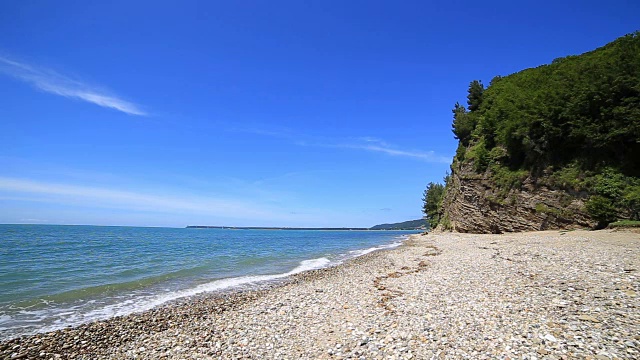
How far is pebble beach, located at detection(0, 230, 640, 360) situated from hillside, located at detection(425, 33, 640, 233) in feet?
61.1

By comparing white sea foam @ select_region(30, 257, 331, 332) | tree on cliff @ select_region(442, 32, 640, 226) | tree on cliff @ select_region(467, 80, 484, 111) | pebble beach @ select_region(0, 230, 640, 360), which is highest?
tree on cliff @ select_region(467, 80, 484, 111)

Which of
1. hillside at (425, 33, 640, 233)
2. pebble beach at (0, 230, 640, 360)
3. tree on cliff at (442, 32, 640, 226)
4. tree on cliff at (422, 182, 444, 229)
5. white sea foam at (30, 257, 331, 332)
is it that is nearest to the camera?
pebble beach at (0, 230, 640, 360)

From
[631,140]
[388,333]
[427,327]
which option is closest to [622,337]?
[427,327]

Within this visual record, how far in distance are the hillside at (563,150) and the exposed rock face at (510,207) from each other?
11cm

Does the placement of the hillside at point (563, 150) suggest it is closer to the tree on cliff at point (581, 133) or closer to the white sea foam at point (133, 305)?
the tree on cliff at point (581, 133)

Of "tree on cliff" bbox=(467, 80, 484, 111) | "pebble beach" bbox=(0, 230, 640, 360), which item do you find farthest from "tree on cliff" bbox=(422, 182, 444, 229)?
"pebble beach" bbox=(0, 230, 640, 360)

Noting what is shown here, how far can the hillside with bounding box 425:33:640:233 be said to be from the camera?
29.4m

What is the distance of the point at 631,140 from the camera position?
1158 inches

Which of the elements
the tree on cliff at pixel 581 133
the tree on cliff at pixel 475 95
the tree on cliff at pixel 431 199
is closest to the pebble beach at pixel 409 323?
the tree on cliff at pixel 581 133

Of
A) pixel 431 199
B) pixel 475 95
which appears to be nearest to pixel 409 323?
pixel 475 95

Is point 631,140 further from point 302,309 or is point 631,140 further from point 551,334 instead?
point 302,309

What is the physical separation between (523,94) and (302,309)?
4520 cm

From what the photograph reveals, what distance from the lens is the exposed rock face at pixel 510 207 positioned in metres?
32.0

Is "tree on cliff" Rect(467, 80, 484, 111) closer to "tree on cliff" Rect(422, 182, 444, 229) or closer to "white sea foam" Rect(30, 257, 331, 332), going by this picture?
A: "tree on cliff" Rect(422, 182, 444, 229)
